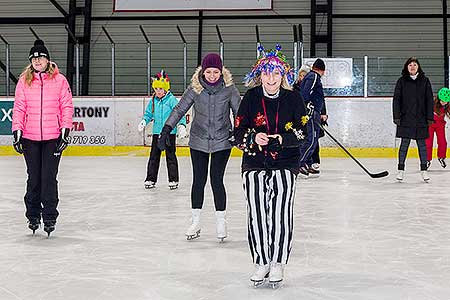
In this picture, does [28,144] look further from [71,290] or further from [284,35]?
[284,35]

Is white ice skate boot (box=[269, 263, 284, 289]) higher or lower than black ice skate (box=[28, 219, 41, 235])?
lower

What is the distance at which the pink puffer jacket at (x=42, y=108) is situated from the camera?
15.5ft

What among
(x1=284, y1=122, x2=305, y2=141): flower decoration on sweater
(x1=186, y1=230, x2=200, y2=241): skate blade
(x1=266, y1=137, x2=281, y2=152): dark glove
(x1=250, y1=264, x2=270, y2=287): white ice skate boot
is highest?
(x1=284, y1=122, x2=305, y2=141): flower decoration on sweater

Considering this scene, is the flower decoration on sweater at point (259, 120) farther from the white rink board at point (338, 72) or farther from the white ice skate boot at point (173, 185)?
the white rink board at point (338, 72)

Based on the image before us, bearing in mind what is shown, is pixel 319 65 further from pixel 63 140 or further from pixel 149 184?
pixel 63 140

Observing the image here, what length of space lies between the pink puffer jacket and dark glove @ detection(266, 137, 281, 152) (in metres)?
1.83

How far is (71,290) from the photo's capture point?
11.2ft

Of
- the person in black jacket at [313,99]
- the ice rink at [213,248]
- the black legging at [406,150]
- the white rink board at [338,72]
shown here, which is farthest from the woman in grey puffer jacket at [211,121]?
the white rink board at [338,72]

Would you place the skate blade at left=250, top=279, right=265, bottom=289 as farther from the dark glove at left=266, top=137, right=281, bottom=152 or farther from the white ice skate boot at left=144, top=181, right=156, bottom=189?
the white ice skate boot at left=144, top=181, right=156, bottom=189

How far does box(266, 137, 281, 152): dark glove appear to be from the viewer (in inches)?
132

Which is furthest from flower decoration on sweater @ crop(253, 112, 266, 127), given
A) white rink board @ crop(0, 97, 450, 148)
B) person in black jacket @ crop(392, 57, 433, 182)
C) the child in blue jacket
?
white rink board @ crop(0, 97, 450, 148)

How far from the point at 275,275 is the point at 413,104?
503 centimetres

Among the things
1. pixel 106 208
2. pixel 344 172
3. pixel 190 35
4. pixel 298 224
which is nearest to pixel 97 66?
pixel 190 35

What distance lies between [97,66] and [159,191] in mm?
10124
